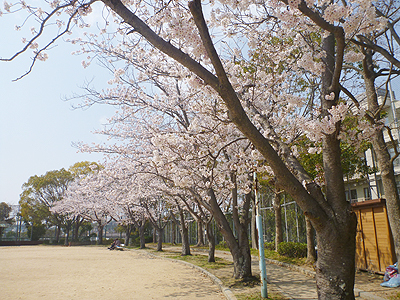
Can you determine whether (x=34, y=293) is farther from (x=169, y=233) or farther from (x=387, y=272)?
(x=169, y=233)

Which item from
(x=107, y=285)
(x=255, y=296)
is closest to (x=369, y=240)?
(x=255, y=296)

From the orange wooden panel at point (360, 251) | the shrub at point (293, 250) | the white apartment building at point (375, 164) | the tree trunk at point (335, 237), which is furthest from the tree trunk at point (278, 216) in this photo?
the tree trunk at point (335, 237)

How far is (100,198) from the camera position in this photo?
100 feet

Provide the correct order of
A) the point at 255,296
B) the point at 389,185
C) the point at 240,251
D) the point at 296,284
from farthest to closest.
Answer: the point at 240,251 → the point at 296,284 → the point at 255,296 → the point at 389,185

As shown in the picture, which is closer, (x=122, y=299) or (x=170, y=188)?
(x=122, y=299)

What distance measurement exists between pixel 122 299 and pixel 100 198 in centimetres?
2573

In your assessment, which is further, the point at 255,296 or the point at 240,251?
the point at 240,251

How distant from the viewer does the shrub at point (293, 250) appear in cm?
1175

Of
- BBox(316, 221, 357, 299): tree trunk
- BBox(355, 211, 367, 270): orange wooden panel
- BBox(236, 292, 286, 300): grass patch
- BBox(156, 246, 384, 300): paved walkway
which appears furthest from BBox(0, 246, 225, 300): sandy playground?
BBox(355, 211, 367, 270): orange wooden panel

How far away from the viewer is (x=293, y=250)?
481 inches

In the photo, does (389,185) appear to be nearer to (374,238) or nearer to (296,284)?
(374,238)

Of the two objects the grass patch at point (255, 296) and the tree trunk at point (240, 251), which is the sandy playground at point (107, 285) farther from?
the tree trunk at point (240, 251)

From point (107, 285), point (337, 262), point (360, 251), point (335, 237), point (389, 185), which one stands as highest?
point (389, 185)

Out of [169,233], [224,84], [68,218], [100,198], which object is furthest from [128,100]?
[68,218]
